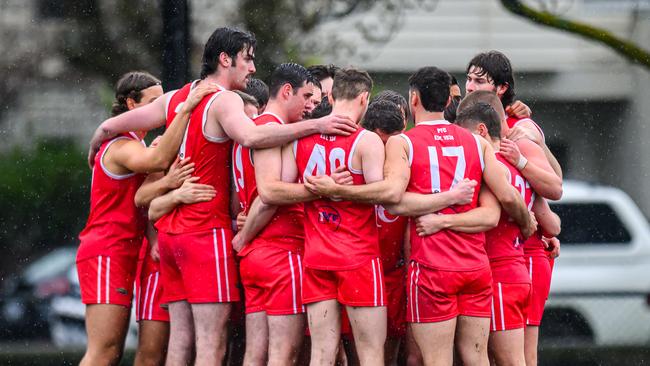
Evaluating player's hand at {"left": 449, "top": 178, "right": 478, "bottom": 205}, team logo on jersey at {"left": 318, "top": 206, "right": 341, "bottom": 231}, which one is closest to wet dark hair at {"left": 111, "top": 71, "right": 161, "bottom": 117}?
team logo on jersey at {"left": 318, "top": 206, "right": 341, "bottom": 231}

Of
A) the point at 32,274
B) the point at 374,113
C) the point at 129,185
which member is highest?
the point at 374,113

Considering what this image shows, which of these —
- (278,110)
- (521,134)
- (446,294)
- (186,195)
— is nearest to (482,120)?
(521,134)

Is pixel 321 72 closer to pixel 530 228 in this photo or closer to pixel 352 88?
pixel 352 88

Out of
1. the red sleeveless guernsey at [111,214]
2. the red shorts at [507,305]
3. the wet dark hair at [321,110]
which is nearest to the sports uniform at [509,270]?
the red shorts at [507,305]

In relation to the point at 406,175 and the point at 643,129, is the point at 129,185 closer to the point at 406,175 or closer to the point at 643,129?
the point at 406,175

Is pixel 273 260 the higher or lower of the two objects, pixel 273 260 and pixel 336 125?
the lower

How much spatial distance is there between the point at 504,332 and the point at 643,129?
11275mm

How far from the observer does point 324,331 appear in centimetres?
670

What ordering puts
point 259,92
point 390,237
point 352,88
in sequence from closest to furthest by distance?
1. point 352,88
2. point 390,237
3. point 259,92

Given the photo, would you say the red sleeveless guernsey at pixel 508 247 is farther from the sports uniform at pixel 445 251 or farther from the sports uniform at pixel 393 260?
the sports uniform at pixel 393 260

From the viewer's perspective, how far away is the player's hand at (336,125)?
661 cm

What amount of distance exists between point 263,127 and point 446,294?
1.46m

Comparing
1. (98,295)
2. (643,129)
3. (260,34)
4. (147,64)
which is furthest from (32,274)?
(643,129)

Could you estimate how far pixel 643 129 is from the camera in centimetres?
1748
